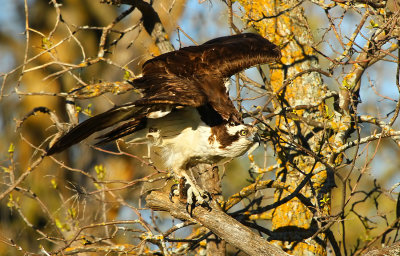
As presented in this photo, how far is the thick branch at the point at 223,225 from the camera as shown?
375 cm

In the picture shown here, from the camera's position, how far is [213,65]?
16.2ft

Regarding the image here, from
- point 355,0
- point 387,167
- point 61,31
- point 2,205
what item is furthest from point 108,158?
point 355,0

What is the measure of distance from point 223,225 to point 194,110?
107 centimetres

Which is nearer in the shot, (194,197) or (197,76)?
(194,197)

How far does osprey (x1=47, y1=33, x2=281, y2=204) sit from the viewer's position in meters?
4.18

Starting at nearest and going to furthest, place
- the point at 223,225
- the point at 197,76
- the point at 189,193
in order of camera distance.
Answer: the point at 223,225 < the point at 189,193 < the point at 197,76

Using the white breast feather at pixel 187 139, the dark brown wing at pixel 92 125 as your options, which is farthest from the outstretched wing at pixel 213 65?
the dark brown wing at pixel 92 125

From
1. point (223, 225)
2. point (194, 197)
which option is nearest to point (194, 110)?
A: point (194, 197)

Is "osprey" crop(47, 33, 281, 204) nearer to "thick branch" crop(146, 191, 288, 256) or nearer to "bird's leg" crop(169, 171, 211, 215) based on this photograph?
"bird's leg" crop(169, 171, 211, 215)

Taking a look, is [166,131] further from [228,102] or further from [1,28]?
[1,28]

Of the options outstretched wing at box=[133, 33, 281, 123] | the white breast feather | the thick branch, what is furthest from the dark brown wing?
the thick branch

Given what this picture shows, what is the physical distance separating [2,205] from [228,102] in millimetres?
7240

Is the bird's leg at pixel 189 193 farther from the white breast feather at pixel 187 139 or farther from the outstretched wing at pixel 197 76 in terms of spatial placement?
the outstretched wing at pixel 197 76

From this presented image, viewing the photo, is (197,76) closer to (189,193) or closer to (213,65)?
(213,65)
